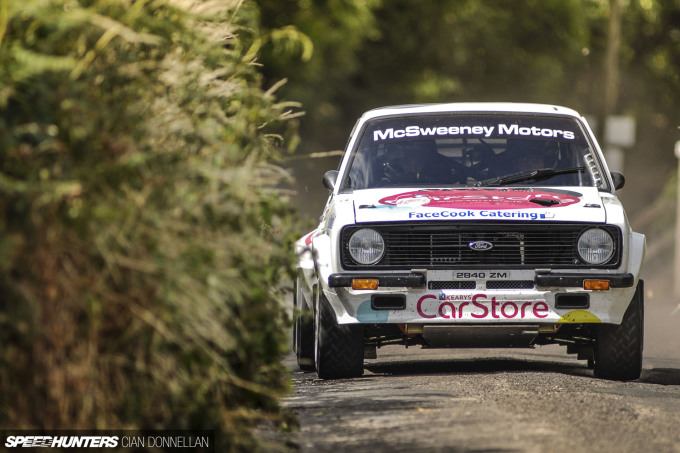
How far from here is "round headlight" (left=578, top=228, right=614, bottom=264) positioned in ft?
29.1

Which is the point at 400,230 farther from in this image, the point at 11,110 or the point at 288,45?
the point at 11,110

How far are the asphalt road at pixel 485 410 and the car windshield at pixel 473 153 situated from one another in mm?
1355

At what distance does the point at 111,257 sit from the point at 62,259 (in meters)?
0.18

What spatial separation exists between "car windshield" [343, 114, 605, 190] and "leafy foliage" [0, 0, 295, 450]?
4220 millimetres

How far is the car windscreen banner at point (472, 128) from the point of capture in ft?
32.8

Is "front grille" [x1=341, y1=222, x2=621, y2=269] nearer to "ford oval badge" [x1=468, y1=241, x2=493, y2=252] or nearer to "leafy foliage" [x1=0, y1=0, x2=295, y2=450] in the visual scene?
"ford oval badge" [x1=468, y1=241, x2=493, y2=252]

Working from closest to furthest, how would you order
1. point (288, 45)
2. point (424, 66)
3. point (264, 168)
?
point (264, 168)
point (288, 45)
point (424, 66)

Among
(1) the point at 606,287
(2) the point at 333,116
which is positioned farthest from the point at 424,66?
(1) the point at 606,287

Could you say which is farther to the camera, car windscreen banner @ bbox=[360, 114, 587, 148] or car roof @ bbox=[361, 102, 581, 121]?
car roof @ bbox=[361, 102, 581, 121]

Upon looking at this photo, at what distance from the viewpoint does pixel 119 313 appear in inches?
202

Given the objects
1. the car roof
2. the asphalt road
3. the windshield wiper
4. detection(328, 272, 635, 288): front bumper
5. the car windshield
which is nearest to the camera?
the asphalt road

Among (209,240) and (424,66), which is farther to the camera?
(424,66)

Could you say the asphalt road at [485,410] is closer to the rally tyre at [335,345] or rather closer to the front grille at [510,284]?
the rally tyre at [335,345]

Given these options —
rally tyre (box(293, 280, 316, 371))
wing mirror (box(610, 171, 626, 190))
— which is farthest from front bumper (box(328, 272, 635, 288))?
wing mirror (box(610, 171, 626, 190))
